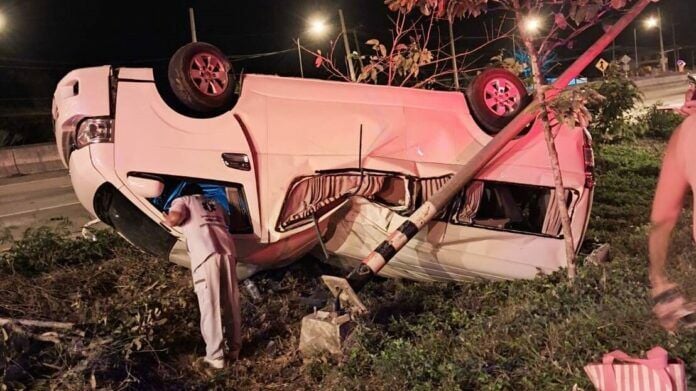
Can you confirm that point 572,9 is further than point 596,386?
Yes

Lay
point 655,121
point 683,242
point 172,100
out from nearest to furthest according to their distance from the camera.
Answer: point 172,100 < point 683,242 < point 655,121

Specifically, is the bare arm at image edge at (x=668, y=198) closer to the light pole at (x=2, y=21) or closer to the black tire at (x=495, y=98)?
the black tire at (x=495, y=98)

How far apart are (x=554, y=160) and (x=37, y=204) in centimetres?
946

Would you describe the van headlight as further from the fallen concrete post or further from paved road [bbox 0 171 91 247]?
paved road [bbox 0 171 91 247]

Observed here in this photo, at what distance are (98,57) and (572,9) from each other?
24.9 metres

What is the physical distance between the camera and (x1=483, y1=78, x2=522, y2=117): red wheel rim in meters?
4.75

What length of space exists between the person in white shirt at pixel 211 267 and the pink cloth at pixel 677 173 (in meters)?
2.62

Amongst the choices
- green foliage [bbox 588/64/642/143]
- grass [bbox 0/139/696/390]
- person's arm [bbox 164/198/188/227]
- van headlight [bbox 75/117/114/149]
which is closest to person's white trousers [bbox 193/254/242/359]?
grass [bbox 0/139/696/390]

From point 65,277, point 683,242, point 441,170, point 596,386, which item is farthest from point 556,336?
point 65,277

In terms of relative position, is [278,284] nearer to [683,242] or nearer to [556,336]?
[556,336]

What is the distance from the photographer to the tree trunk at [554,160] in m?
4.17

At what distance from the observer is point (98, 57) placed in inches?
1003

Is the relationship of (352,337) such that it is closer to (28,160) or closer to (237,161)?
(237,161)

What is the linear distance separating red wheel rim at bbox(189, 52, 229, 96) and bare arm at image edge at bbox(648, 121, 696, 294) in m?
2.99
